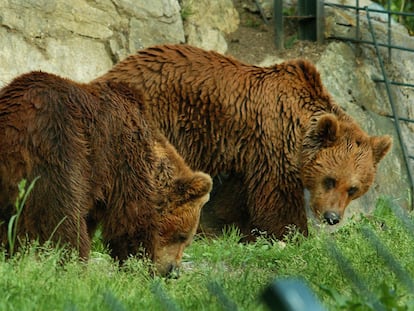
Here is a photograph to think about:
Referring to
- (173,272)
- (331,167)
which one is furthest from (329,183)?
(173,272)

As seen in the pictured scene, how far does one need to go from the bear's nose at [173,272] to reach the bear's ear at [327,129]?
2.65 meters

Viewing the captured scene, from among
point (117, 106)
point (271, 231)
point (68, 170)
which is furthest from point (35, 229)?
point (271, 231)

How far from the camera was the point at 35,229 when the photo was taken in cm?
647

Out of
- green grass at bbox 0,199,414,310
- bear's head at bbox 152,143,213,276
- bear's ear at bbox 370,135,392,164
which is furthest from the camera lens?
bear's ear at bbox 370,135,392,164

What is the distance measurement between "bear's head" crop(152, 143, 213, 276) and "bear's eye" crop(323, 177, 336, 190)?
2311 millimetres

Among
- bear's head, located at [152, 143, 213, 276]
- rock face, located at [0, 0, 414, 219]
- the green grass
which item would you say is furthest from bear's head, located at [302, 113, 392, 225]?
bear's head, located at [152, 143, 213, 276]

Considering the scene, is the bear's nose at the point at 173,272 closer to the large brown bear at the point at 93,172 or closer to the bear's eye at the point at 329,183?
the large brown bear at the point at 93,172

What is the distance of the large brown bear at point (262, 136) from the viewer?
9398 mm

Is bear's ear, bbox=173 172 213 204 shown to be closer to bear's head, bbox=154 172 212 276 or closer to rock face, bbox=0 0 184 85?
bear's head, bbox=154 172 212 276

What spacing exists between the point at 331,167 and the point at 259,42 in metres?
2.90

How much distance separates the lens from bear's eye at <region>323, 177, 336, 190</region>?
984 cm

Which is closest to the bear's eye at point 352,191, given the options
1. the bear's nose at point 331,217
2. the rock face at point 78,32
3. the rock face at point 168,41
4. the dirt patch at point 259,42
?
the bear's nose at point 331,217

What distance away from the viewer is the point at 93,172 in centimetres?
691

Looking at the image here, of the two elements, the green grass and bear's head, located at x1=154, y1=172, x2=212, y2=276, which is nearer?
the green grass
